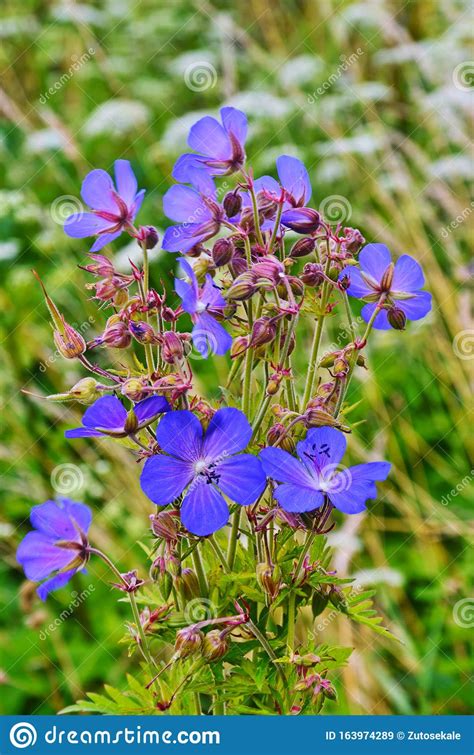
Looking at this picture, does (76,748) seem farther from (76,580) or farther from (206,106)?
(206,106)

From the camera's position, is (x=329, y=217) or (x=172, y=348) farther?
(x=329, y=217)

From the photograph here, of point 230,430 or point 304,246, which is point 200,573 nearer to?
point 230,430

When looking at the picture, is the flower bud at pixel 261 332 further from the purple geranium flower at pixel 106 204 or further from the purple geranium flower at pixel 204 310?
the purple geranium flower at pixel 106 204

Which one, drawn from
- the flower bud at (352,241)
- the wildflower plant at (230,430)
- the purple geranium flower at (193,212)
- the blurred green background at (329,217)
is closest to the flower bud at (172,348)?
the wildflower plant at (230,430)

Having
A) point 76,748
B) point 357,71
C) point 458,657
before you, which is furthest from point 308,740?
point 357,71

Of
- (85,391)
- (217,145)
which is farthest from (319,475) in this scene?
(217,145)

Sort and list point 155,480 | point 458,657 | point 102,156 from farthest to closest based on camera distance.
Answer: point 102,156 < point 458,657 < point 155,480
